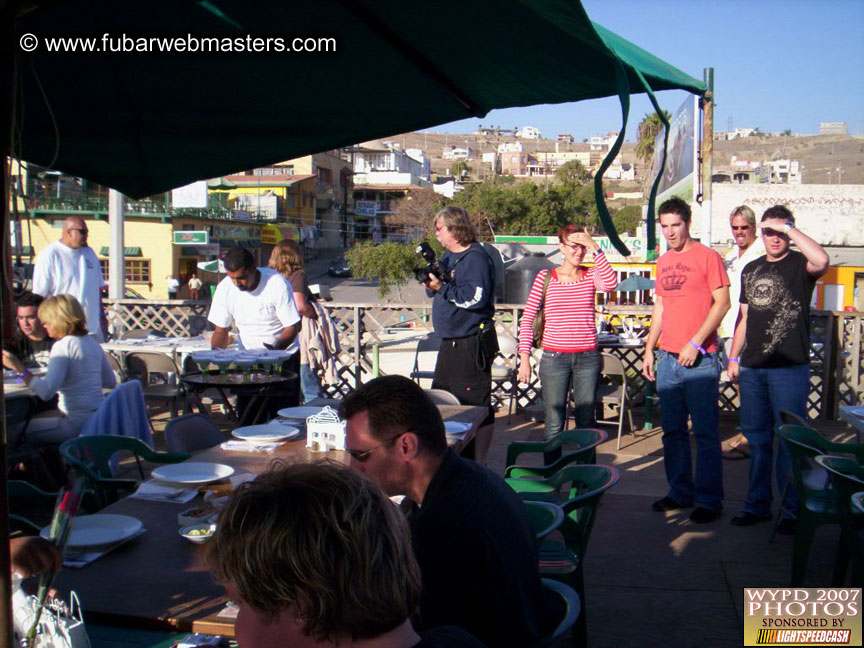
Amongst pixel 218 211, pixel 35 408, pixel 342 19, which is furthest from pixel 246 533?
pixel 218 211

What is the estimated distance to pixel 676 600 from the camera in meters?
4.00

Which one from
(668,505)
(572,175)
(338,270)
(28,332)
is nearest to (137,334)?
(28,332)

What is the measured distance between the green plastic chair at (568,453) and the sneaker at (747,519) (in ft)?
4.56

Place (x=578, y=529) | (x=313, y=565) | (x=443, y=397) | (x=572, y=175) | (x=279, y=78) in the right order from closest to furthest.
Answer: (x=313, y=565) < (x=279, y=78) < (x=578, y=529) < (x=443, y=397) < (x=572, y=175)

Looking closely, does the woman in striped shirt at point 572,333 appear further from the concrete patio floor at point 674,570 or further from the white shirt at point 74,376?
the white shirt at point 74,376

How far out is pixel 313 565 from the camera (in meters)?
1.23

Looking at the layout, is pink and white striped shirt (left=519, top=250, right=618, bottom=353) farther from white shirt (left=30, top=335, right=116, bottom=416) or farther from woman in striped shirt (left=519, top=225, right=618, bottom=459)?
white shirt (left=30, top=335, right=116, bottom=416)

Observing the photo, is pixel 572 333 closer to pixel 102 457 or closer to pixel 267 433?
pixel 267 433

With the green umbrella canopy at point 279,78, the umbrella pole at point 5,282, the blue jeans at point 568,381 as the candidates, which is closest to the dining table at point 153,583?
the umbrella pole at point 5,282

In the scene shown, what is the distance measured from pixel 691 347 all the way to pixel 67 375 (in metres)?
3.89

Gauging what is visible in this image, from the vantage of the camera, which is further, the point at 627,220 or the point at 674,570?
the point at 627,220

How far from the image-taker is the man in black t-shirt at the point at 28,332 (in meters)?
5.75

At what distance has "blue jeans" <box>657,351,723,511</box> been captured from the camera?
486cm

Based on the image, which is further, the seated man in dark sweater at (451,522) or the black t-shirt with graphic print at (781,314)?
the black t-shirt with graphic print at (781,314)
